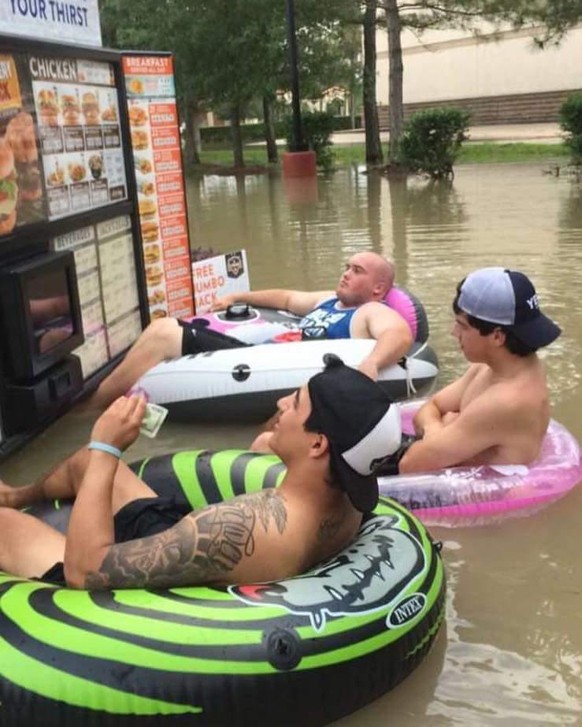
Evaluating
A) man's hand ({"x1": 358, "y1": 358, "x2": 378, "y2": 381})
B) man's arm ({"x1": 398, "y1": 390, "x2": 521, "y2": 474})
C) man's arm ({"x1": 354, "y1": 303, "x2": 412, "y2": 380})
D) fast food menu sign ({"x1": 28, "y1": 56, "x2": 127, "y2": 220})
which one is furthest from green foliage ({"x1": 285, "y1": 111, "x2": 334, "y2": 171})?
man's arm ({"x1": 398, "y1": 390, "x2": 521, "y2": 474})

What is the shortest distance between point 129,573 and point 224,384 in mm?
2722

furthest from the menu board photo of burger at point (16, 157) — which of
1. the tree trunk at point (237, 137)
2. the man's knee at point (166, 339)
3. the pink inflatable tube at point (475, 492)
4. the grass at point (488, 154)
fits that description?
the tree trunk at point (237, 137)

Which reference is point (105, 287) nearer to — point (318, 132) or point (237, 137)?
point (318, 132)

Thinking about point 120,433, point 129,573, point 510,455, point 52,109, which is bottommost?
point 510,455

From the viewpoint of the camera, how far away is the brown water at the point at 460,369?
2938 millimetres

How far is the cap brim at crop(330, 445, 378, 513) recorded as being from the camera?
2541mm

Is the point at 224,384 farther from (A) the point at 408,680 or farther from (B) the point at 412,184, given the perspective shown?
(B) the point at 412,184

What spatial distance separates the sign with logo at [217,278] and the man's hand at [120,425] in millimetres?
4279

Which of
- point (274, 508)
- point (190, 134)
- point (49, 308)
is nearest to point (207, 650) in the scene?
point (274, 508)

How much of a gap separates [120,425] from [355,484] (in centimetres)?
75

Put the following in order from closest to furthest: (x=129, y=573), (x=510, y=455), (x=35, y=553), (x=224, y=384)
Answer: (x=129, y=573) < (x=35, y=553) < (x=510, y=455) < (x=224, y=384)

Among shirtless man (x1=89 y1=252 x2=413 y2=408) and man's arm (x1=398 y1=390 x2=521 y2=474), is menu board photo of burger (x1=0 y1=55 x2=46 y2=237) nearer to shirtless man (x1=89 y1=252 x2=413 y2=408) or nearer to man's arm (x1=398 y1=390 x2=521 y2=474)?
shirtless man (x1=89 y1=252 x2=413 y2=408)

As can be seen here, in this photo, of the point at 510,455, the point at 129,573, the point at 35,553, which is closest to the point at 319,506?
the point at 129,573

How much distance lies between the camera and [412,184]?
18328mm
